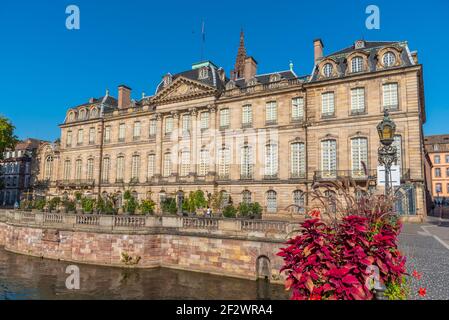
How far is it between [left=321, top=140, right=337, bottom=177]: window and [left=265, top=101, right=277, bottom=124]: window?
219 inches

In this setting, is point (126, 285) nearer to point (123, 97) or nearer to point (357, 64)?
point (357, 64)

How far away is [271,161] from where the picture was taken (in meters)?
31.3

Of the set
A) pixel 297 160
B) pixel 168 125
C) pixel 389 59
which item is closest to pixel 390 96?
pixel 389 59

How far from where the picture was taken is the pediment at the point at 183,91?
3494 centimetres

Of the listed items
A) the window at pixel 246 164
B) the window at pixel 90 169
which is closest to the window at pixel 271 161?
the window at pixel 246 164

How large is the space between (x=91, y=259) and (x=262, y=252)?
10.9 meters

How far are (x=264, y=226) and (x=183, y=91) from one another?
78.2 ft

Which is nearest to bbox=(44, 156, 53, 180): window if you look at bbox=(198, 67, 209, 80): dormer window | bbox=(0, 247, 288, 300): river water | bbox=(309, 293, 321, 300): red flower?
bbox=(198, 67, 209, 80): dormer window

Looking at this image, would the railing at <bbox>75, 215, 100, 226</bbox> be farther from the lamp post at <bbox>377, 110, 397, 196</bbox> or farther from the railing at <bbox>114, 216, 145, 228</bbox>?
the lamp post at <bbox>377, 110, 397, 196</bbox>

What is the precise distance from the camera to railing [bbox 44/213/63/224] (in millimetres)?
21766

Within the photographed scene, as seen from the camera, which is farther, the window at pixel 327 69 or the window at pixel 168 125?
the window at pixel 168 125

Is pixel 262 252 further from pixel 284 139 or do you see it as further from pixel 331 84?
pixel 331 84

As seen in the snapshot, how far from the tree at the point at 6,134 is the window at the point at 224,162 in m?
31.4

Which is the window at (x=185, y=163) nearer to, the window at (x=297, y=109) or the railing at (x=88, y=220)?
the window at (x=297, y=109)
